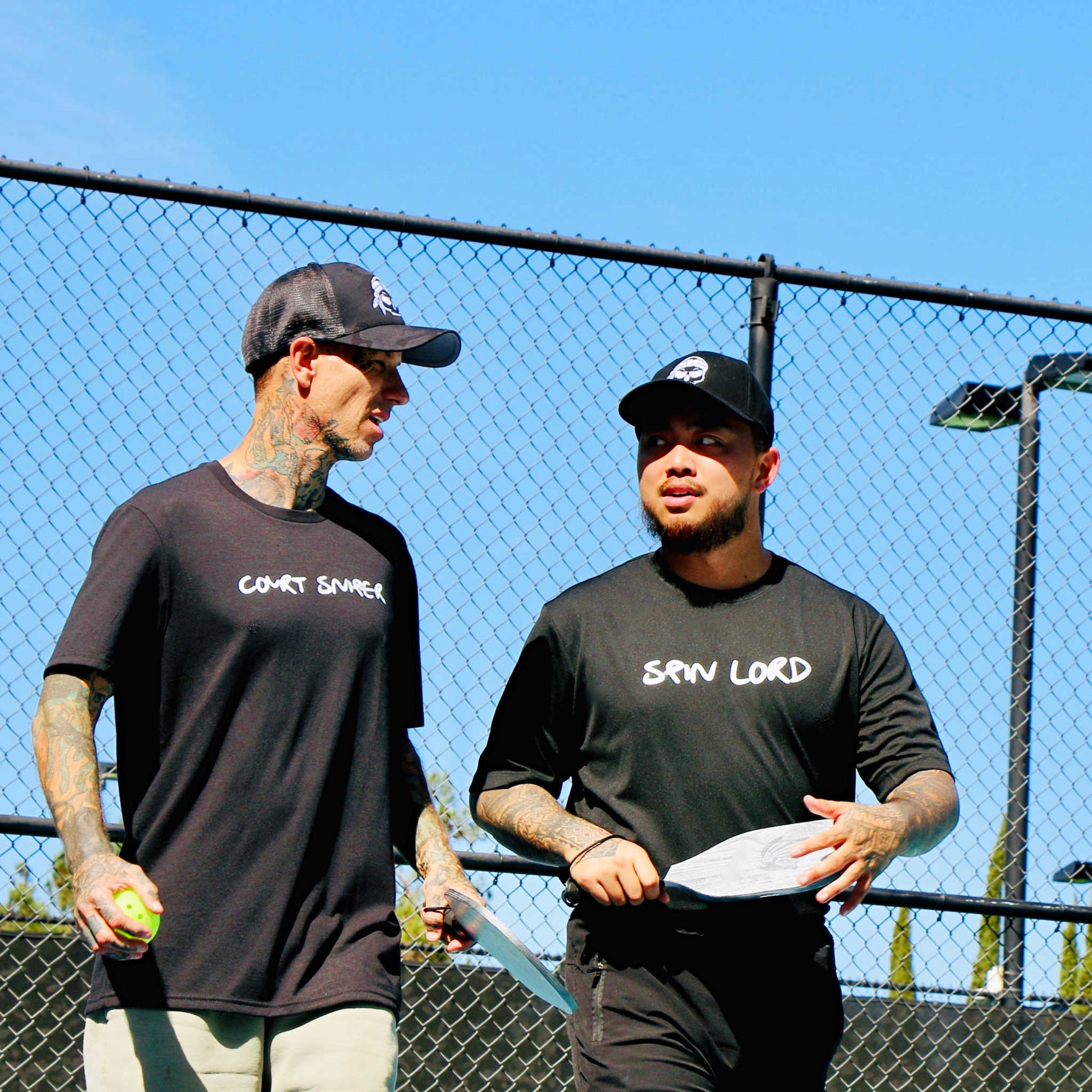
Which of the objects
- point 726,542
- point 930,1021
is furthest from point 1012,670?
point 726,542

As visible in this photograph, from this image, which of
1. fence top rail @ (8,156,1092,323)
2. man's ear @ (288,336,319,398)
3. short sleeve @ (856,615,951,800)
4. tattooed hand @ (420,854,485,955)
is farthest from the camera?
fence top rail @ (8,156,1092,323)

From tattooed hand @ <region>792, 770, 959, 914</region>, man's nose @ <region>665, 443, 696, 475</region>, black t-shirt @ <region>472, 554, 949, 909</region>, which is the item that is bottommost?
tattooed hand @ <region>792, 770, 959, 914</region>

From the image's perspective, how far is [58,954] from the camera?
3.94 m

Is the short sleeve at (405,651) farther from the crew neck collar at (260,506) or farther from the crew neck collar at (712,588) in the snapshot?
the crew neck collar at (712,588)

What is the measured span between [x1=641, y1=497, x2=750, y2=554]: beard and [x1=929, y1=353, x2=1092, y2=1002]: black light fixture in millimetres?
1786

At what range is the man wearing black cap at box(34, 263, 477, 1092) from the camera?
7.74 ft

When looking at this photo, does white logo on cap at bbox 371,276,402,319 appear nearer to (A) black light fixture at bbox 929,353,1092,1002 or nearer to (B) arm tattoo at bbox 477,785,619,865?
(B) arm tattoo at bbox 477,785,619,865

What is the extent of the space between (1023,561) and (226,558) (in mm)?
3041

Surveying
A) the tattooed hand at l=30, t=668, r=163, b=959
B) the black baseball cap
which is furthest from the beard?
the tattooed hand at l=30, t=668, r=163, b=959

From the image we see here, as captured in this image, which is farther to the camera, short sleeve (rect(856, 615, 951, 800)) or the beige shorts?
short sleeve (rect(856, 615, 951, 800))

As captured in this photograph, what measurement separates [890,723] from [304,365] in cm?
135

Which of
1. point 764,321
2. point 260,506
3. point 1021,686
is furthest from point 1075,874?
point 260,506

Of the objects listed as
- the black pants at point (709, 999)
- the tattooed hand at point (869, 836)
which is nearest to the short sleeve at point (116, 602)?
the black pants at point (709, 999)

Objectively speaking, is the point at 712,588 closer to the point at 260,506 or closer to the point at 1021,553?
the point at 260,506
